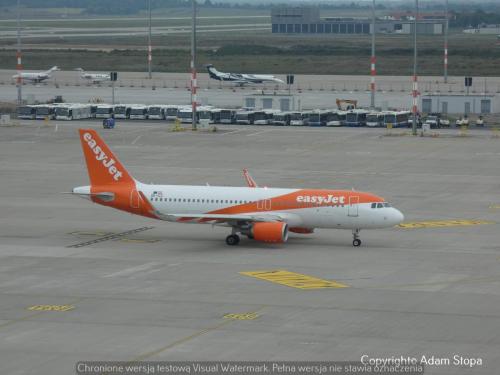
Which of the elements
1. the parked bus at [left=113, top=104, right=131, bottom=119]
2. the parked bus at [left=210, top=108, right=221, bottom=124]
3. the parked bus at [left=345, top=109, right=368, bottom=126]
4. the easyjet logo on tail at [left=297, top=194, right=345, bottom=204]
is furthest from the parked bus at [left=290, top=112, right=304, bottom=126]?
the easyjet logo on tail at [left=297, top=194, right=345, bottom=204]

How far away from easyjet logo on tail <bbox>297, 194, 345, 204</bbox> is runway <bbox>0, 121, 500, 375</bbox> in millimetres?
2468

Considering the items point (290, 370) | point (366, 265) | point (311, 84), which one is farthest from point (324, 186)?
point (311, 84)

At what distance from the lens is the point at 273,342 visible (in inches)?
1645

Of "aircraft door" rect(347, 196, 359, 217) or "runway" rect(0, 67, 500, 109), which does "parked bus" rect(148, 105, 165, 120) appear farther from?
"aircraft door" rect(347, 196, 359, 217)

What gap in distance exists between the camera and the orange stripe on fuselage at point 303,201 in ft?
200

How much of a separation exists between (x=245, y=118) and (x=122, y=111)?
53.0ft

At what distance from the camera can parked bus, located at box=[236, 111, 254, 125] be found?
13638cm

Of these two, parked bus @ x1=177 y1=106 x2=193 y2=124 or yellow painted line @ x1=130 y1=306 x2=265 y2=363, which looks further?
parked bus @ x1=177 y1=106 x2=193 y2=124

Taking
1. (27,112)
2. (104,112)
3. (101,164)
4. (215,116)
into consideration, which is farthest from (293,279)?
(27,112)

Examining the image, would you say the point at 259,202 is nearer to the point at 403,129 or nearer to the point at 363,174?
the point at 363,174

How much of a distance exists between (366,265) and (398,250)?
15.0 feet

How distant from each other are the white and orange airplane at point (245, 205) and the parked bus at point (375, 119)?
71.8m

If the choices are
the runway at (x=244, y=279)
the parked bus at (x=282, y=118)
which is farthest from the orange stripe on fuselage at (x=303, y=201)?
the parked bus at (x=282, y=118)

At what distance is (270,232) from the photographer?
A: 60.4m
